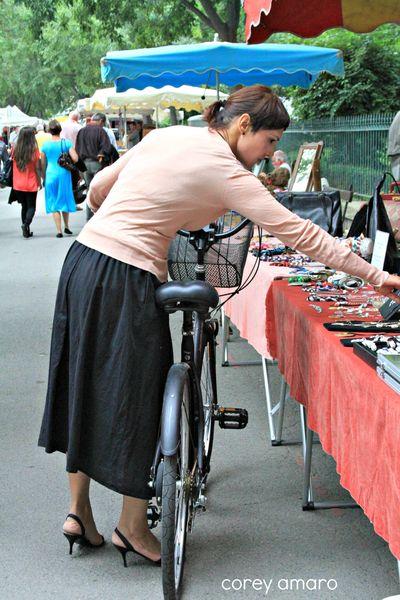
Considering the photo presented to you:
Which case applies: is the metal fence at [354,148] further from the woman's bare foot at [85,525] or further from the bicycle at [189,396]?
the woman's bare foot at [85,525]

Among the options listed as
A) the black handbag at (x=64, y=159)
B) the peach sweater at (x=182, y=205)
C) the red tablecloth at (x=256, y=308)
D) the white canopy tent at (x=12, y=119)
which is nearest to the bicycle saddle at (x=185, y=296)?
the peach sweater at (x=182, y=205)

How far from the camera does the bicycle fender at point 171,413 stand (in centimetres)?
332

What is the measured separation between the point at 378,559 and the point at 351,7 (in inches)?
175

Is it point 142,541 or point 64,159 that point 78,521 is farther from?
point 64,159

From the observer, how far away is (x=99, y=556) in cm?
397

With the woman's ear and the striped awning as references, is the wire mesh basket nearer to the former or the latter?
the woman's ear

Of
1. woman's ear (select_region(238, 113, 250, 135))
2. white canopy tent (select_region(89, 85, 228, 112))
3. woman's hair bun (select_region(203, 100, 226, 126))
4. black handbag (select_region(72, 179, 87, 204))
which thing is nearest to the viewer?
woman's ear (select_region(238, 113, 250, 135))

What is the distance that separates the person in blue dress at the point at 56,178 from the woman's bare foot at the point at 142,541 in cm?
1245

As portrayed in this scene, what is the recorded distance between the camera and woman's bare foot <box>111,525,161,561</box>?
3.81m

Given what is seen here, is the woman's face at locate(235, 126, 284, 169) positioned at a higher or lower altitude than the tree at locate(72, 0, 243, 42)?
higher

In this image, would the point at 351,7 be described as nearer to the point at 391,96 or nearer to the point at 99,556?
the point at 99,556

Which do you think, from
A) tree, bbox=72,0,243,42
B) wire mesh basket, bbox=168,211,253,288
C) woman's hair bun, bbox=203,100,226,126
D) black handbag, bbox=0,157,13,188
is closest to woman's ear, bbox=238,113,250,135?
woman's hair bun, bbox=203,100,226,126

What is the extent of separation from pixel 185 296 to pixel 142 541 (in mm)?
1086

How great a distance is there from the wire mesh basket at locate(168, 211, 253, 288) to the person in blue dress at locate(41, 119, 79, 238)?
469 inches
